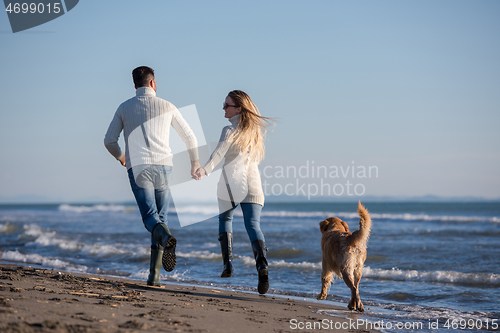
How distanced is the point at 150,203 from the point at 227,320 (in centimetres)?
142

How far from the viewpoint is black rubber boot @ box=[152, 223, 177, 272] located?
362 centimetres

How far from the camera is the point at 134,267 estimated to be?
25.4 ft

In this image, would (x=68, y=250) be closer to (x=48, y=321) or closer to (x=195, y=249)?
(x=195, y=249)

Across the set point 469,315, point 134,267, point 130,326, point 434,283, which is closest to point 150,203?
point 130,326

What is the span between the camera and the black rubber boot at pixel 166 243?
3.62 m

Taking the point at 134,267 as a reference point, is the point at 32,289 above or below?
above

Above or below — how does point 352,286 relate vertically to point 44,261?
above

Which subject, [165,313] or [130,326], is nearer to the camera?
[130,326]

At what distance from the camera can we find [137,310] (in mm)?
2967

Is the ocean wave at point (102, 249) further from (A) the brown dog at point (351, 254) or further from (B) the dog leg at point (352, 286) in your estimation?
(B) the dog leg at point (352, 286)

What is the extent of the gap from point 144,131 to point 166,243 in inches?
45.7

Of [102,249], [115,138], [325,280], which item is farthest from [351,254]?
[102,249]

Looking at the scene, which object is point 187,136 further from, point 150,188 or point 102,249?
point 102,249

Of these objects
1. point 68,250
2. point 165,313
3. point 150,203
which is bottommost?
point 68,250
